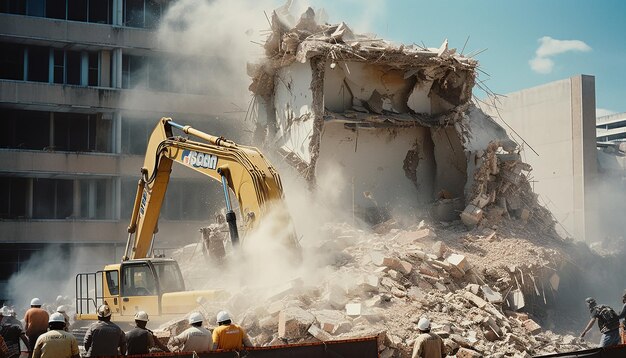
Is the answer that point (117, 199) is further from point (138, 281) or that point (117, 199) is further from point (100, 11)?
point (138, 281)

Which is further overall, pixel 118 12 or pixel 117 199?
pixel 118 12

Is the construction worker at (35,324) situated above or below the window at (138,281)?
below

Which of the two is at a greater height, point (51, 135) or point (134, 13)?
point (134, 13)

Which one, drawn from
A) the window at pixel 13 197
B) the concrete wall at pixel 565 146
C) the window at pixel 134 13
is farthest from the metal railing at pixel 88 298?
the concrete wall at pixel 565 146

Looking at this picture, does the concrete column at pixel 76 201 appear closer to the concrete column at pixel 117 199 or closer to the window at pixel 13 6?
the concrete column at pixel 117 199

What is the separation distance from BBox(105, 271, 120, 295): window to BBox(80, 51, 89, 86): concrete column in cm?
1931

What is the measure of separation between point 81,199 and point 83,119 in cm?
327

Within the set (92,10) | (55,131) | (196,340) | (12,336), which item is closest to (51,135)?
(55,131)

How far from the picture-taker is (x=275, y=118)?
19.5 m

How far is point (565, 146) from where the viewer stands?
26.8 metres

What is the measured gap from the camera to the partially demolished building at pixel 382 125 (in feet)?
57.3

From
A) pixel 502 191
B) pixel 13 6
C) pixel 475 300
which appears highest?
pixel 13 6

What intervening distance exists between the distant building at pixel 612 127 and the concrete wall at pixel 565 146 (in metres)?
53.6

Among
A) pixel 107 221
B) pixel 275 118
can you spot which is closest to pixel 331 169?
pixel 275 118
